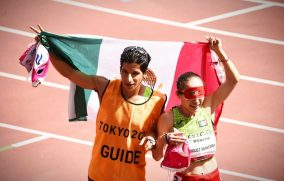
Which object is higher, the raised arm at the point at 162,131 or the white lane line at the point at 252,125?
the raised arm at the point at 162,131

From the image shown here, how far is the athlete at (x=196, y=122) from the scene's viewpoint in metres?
6.34

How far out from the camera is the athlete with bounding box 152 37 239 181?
6340 millimetres

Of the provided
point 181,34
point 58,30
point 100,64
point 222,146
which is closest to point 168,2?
point 181,34

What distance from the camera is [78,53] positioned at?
7.13 m

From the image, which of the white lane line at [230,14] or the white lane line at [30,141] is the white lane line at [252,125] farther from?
the white lane line at [230,14]

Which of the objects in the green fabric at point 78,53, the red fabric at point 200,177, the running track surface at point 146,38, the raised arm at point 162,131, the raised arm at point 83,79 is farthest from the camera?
the running track surface at point 146,38

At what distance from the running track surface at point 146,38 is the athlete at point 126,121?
8.33 feet

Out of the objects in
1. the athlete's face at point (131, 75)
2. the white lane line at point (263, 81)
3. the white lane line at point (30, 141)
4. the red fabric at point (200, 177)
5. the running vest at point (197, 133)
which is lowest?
the white lane line at point (30, 141)

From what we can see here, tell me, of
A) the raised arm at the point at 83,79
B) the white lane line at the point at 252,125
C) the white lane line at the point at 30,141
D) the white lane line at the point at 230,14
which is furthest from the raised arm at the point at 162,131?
the white lane line at the point at 230,14

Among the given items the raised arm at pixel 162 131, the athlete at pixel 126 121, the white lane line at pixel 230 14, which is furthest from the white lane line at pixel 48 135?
the white lane line at pixel 230 14

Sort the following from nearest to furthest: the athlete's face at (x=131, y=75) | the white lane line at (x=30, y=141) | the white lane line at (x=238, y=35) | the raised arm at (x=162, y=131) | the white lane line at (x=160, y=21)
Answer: the raised arm at (x=162, y=131) → the athlete's face at (x=131, y=75) → the white lane line at (x=30, y=141) → the white lane line at (x=238, y=35) → the white lane line at (x=160, y=21)

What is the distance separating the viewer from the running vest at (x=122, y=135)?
6.39m

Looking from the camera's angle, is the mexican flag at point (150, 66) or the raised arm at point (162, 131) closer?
the raised arm at point (162, 131)

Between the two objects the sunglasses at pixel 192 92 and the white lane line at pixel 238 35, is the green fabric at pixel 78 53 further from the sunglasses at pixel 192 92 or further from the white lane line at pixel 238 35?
the white lane line at pixel 238 35
